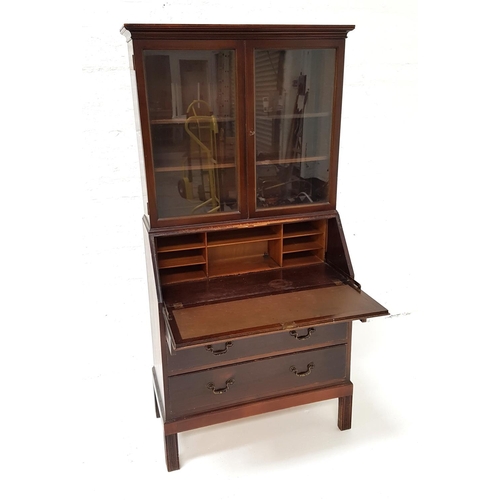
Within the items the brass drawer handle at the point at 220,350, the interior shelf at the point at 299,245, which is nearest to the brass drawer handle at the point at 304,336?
the brass drawer handle at the point at 220,350

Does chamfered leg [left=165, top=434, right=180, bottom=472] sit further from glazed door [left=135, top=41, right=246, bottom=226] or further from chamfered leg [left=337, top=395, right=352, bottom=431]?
glazed door [left=135, top=41, right=246, bottom=226]

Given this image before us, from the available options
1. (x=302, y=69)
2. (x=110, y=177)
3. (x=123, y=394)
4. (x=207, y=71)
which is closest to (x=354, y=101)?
(x=302, y=69)

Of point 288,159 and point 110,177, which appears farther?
point 110,177

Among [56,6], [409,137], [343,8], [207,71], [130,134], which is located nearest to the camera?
[207,71]

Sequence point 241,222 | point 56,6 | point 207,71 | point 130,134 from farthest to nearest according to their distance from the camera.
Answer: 1. point 130,134
2. point 56,6
3. point 241,222
4. point 207,71

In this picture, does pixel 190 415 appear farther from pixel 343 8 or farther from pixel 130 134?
pixel 343 8

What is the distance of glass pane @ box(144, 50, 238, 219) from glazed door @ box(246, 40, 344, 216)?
10 centimetres

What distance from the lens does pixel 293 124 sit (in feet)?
7.39

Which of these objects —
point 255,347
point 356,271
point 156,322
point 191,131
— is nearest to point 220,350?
point 255,347

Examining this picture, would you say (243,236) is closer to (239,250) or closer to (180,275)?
(239,250)

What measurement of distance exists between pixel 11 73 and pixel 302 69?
4.30ft

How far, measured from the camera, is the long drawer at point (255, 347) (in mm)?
2072

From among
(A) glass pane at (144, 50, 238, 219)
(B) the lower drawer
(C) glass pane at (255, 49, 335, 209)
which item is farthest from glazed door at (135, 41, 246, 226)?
(B) the lower drawer

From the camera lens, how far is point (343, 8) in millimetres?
2789
